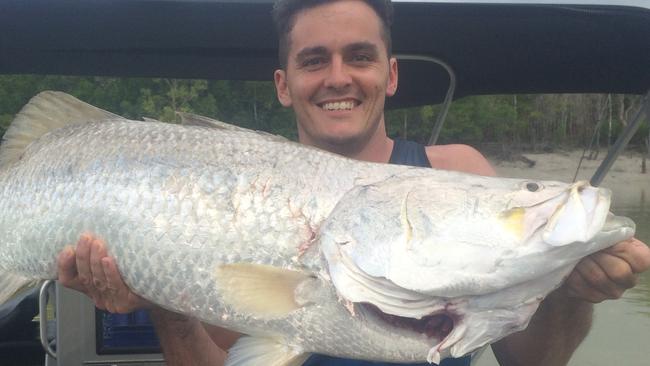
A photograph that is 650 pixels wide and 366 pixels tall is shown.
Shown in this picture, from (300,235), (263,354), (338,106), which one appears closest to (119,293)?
(263,354)

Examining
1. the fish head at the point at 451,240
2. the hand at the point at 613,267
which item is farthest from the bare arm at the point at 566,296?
the fish head at the point at 451,240

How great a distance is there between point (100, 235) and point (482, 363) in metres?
3.89

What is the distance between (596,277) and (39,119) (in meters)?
1.90

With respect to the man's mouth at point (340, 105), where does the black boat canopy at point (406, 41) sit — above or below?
above

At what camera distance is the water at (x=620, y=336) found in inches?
217

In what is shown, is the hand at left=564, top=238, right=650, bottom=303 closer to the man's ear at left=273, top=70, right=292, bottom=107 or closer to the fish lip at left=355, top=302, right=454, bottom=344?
the fish lip at left=355, top=302, right=454, bottom=344

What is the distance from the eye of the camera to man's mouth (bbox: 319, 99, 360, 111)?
9.22 ft

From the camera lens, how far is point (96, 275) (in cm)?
231

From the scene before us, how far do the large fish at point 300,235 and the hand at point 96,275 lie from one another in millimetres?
46

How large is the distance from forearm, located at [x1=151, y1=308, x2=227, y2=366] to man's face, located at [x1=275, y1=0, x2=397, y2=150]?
2.85ft

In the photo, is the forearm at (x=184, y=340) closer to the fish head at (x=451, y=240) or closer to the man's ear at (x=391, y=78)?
the fish head at (x=451, y=240)

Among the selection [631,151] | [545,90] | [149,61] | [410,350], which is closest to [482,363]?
[545,90]

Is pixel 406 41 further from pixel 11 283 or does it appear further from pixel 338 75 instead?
pixel 11 283

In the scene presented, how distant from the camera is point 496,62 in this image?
13.5 ft
